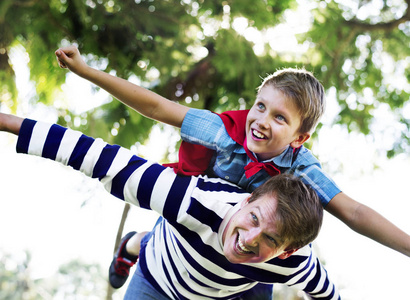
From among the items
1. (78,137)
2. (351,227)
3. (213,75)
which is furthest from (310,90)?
(213,75)

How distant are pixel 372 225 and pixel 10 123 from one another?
1.14 m

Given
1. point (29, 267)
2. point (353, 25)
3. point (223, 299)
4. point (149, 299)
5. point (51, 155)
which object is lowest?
point (29, 267)

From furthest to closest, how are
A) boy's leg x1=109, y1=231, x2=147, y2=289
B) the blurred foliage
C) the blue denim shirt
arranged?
the blurred foliage → boy's leg x1=109, y1=231, x2=147, y2=289 → the blue denim shirt

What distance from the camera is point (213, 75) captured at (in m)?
3.01

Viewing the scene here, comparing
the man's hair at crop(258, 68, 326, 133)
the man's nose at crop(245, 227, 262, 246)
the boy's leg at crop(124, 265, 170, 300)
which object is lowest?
the boy's leg at crop(124, 265, 170, 300)

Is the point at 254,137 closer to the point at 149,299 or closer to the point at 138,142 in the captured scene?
the point at 149,299

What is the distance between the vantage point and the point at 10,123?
4.17 feet

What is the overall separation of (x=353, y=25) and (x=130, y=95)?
2176mm

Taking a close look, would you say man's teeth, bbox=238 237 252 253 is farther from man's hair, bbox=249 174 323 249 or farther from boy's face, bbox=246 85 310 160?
boy's face, bbox=246 85 310 160

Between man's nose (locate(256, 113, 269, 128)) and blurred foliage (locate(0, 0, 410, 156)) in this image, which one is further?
blurred foliage (locate(0, 0, 410, 156))

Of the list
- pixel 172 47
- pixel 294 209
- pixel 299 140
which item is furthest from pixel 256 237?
pixel 172 47

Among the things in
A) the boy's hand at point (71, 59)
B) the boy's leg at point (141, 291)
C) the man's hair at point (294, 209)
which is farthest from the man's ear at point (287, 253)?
the boy's hand at point (71, 59)

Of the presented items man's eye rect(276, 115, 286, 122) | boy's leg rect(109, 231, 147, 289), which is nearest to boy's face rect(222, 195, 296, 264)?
man's eye rect(276, 115, 286, 122)

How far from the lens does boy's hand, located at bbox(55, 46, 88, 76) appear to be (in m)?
1.34
